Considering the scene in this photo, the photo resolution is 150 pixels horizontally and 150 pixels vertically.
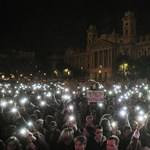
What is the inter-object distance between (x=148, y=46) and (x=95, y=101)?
75085 mm

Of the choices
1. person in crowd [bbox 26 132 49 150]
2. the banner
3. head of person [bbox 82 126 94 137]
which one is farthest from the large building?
person in crowd [bbox 26 132 49 150]

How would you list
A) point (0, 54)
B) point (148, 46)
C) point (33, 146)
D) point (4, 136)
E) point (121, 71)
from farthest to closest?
1. point (0, 54)
2. point (148, 46)
3. point (121, 71)
4. point (4, 136)
5. point (33, 146)

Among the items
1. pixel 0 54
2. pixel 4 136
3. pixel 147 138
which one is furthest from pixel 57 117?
pixel 0 54

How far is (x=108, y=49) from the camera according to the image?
310 ft

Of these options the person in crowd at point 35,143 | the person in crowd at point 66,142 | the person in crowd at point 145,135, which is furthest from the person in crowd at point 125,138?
the person in crowd at point 35,143

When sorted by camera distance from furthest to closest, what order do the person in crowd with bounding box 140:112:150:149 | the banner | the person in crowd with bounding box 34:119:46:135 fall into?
1. the banner
2. the person in crowd with bounding box 34:119:46:135
3. the person in crowd with bounding box 140:112:150:149

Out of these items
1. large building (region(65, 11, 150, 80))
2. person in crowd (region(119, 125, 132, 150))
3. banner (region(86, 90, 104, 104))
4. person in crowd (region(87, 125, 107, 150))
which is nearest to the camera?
person in crowd (region(87, 125, 107, 150))

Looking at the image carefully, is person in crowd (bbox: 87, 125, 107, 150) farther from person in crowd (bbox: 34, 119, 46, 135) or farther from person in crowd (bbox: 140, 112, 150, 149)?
person in crowd (bbox: 34, 119, 46, 135)

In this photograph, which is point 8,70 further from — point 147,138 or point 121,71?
point 147,138

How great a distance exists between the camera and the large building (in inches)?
3420

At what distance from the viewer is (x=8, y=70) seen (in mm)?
94688

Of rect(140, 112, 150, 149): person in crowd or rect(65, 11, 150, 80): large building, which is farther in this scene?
rect(65, 11, 150, 80): large building

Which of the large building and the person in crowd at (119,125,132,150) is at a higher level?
the large building

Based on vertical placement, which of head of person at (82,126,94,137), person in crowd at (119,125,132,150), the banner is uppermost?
the banner
